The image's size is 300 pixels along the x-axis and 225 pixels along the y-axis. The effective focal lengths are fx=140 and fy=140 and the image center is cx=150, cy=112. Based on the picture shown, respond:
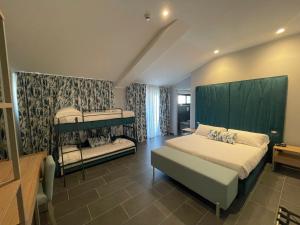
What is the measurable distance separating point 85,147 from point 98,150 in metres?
0.51

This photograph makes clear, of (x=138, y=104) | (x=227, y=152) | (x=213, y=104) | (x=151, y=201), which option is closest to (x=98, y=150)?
(x=151, y=201)

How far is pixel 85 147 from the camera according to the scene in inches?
156

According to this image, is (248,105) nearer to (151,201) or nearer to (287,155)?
(287,155)

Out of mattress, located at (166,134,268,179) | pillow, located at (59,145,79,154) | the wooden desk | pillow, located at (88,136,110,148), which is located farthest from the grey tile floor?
pillow, located at (88,136,110,148)

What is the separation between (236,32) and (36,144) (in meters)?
5.31

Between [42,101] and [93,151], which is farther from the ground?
[42,101]

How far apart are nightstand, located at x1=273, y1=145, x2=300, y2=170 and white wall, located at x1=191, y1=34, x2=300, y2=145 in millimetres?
265

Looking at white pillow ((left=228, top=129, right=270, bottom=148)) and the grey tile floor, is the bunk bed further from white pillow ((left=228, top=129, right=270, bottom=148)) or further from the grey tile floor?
white pillow ((left=228, top=129, right=270, bottom=148))

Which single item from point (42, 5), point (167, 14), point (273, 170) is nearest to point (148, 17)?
point (167, 14)

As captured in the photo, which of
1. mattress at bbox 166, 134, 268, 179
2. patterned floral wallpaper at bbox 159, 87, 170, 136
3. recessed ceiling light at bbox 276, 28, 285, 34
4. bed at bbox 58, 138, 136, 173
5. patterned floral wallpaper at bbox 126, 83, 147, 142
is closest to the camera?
mattress at bbox 166, 134, 268, 179

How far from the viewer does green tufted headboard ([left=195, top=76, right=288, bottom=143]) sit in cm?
327

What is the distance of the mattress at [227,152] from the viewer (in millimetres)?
2314

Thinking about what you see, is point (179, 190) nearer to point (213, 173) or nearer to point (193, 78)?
point (213, 173)

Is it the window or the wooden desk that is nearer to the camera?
the wooden desk
